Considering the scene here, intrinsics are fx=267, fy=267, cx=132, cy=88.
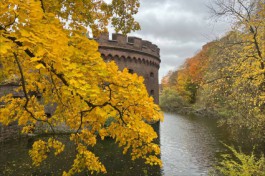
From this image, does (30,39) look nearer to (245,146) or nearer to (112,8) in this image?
(112,8)

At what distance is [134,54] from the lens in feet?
69.7

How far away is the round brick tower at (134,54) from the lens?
19686mm

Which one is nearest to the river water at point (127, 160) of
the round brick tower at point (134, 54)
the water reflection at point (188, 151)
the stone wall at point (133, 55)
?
the water reflection at point (188, 151)

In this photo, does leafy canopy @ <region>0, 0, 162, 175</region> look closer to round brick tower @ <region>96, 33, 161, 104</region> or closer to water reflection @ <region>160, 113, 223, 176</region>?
water reflection @ <region>160, 113, 223, 176</region>

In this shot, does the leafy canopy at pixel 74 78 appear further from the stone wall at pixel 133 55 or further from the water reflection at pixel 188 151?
the stone wall at pixel 133 55

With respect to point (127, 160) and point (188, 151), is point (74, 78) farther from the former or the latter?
point (188, 151)

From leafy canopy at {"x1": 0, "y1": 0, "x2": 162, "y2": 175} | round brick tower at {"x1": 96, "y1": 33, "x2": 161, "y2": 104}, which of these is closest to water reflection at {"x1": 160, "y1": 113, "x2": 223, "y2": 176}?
round brick tower at {"x1": 96, "y1": 33, "x2": 161, "y2": 104}

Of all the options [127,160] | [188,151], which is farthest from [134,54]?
[127,160]

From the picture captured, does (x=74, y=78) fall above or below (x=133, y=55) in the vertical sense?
below

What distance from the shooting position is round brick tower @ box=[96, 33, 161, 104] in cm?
1969

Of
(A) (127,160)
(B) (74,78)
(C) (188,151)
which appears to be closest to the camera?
(B) (74,78)

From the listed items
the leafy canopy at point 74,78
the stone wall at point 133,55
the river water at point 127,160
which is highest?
the stone wall at point 133,55

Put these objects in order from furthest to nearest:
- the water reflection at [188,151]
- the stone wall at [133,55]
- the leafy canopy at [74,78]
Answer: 1. the stone wall at [133,55]
2. the water reflection at [188,151]
3. the leafy canopy at [74,78]

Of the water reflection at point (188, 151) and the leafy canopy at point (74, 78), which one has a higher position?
the leafy canopy at point (74, 78)
